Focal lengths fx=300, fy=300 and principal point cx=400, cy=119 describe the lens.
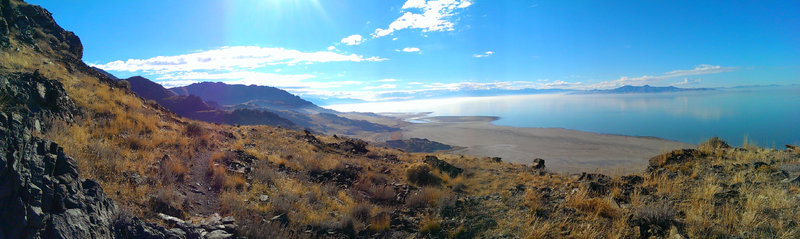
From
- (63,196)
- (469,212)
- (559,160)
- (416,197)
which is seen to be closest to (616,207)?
(469,212)

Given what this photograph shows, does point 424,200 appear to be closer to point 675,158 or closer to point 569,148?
point 675,158

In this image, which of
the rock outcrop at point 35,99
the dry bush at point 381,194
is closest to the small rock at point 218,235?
the dry bush at point 381,194

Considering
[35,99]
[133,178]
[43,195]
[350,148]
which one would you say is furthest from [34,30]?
[43,195]

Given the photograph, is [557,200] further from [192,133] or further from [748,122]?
[748,122]

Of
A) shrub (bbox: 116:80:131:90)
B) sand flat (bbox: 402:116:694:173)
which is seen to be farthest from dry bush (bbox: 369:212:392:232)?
sand flat (bbox: 402:116:694:173)

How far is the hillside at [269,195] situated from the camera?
2.67 metres

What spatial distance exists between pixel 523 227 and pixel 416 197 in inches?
89.9

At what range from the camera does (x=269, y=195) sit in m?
5.48

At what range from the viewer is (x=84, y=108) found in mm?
7285

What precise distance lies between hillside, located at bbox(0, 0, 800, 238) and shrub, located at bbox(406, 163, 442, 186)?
0.17 meters

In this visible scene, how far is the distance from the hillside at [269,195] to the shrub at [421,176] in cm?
17

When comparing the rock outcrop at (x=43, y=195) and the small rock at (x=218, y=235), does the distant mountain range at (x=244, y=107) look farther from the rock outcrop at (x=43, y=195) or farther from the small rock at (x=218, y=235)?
the small rock at (x=218, y=235)

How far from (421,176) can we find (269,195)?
4616 mm

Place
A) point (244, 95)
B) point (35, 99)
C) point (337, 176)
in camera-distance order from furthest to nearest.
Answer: point (244, 95) < point (337, 176) < point (35, 99)
